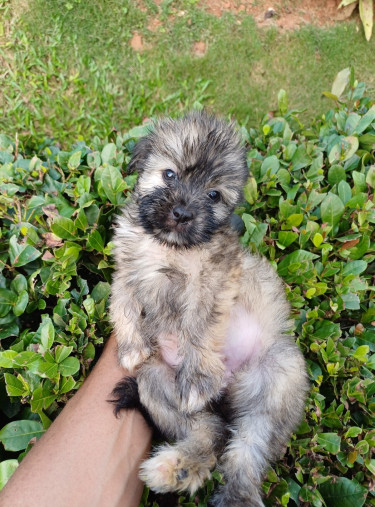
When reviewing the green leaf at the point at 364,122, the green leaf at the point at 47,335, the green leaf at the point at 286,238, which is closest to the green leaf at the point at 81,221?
the green leaf at the point at 47,335

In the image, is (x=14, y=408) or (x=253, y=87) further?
(x=253, y=87)

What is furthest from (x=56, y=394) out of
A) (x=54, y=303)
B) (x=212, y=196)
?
(x=212, y=196)

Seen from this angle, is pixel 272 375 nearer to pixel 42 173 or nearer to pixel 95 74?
pixel 42 173

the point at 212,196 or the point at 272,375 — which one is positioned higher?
the point at 212,196

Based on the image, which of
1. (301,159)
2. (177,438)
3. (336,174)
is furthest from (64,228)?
(336,174)

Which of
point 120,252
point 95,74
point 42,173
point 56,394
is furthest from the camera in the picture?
point 95,74

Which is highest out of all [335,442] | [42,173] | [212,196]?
[212,196]

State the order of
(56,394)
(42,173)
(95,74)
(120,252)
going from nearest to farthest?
(56,394) → (120,252) → (42,173) → (95,74)

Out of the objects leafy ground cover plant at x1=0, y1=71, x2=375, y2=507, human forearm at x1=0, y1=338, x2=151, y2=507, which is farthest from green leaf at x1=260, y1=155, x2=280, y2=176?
human forearm at x1=0, y1=338, x2=151, y2=507
